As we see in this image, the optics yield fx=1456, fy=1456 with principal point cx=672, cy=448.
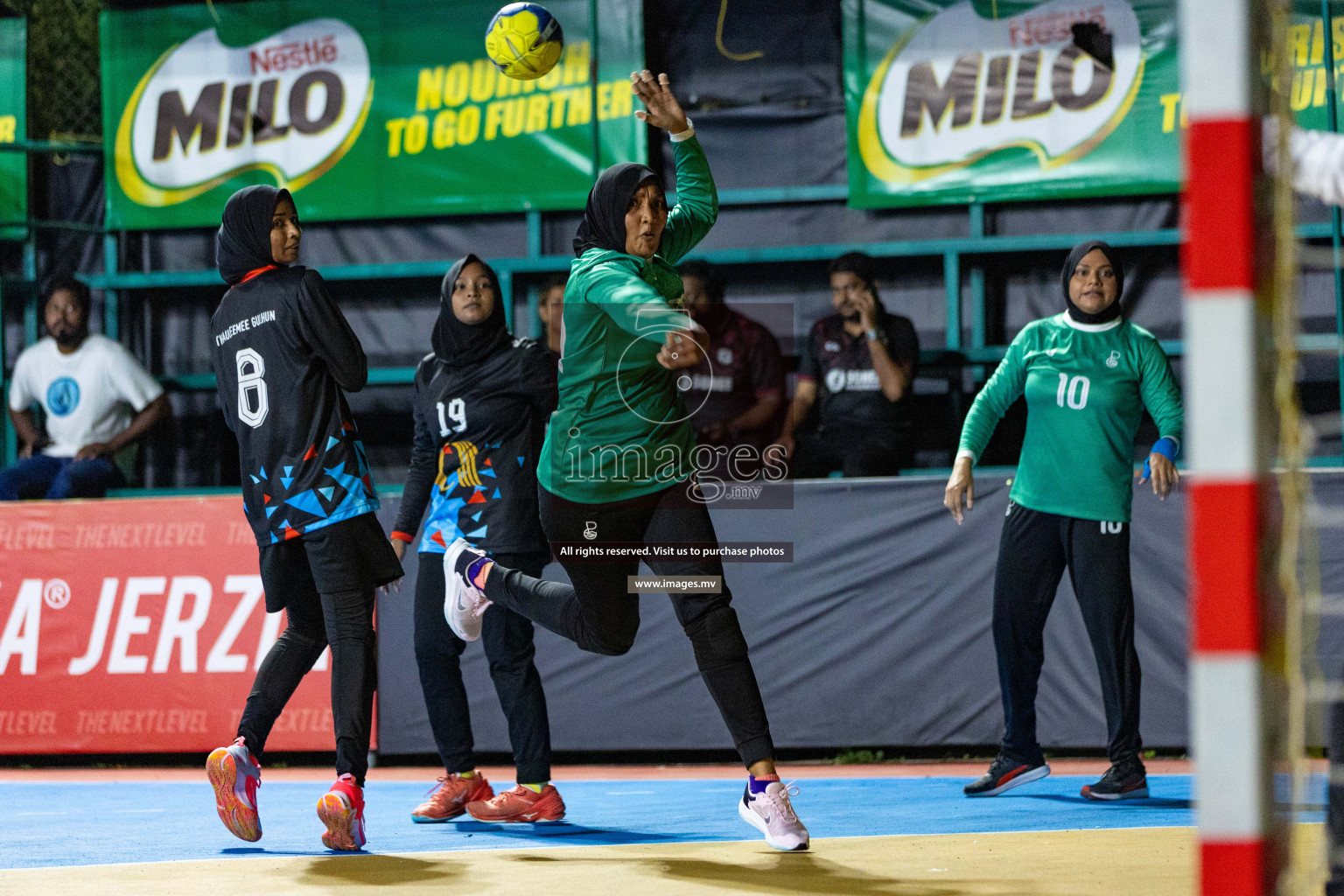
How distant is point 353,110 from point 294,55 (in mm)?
612

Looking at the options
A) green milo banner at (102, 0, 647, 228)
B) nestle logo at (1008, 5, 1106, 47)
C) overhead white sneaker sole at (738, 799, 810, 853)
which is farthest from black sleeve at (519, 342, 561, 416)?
nestle logo at (1008, 5, 1106, 47)

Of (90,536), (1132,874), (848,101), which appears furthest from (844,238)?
(1132,874)

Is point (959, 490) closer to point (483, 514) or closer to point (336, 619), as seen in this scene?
point (483, 514)

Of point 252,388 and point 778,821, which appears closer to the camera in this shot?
point 778,821

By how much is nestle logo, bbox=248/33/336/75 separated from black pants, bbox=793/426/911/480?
459 cm

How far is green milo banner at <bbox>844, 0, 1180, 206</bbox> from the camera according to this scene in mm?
9320

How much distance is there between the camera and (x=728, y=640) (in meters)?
4.61

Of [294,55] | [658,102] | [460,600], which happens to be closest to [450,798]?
[460,600]

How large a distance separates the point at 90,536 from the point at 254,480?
3.77 meters

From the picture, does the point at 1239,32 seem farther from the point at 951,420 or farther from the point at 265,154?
the point at 265,154

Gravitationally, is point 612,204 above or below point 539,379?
above

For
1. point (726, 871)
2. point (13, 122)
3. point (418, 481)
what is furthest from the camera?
point (13, 122)

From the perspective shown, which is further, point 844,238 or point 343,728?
point 844,238

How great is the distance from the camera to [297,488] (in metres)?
4.97
